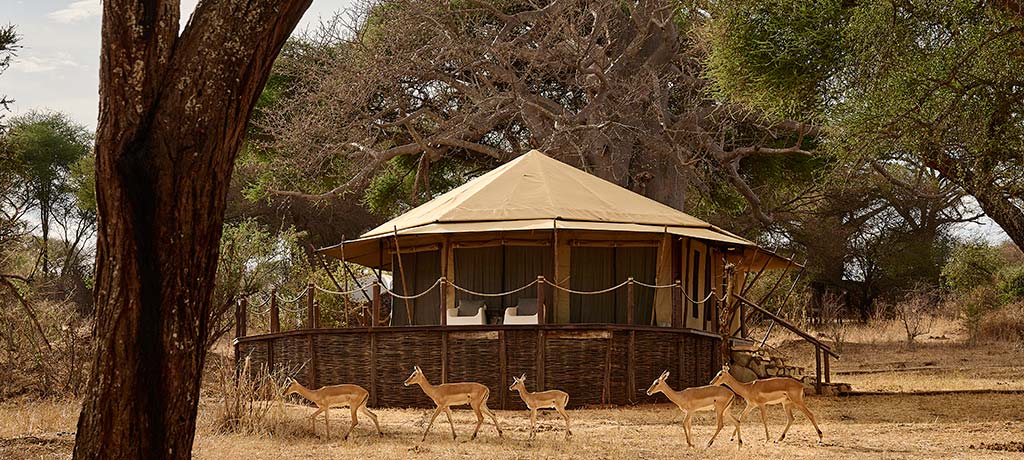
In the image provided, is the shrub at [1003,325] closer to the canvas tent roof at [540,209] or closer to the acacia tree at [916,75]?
Result: the canvas tent roof at [540,209]

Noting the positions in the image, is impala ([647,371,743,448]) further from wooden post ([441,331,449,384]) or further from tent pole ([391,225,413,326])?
tent pole ([391,225,413,326])

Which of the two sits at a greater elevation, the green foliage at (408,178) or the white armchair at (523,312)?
the green foliage at (408,178)

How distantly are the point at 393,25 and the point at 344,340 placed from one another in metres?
9.61

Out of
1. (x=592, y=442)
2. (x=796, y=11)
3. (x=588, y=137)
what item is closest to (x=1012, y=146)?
(x=796, y=11)

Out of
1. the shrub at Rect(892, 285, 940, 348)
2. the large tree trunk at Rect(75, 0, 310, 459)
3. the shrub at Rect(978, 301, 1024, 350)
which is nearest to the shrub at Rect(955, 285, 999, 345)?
the shrub at Rect(978, 301, 1024, 350)

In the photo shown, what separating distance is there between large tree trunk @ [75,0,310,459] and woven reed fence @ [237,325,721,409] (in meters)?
9.16

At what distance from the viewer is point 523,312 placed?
1855 centimetres

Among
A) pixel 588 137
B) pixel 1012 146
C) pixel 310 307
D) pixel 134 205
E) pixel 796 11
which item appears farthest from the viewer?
pixel 588 137

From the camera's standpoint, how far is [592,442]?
38.4 feet

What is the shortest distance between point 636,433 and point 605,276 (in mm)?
6334

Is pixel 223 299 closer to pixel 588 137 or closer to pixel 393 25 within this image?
pixel 393 25

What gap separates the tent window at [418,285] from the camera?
64.7ft

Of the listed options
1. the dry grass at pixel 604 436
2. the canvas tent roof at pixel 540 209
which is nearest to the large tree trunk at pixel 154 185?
the dry grass at pixel 604 436

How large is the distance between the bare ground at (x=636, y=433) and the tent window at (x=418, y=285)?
3.71 metres
